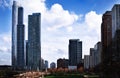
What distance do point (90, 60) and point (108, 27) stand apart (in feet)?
202

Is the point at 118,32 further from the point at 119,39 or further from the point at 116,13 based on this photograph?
the point at 116,13

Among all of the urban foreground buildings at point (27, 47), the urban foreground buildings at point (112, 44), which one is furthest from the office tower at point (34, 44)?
the urban foreground buildings at point (112, 44)

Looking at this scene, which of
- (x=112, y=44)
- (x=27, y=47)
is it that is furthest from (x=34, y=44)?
(x=112, y=44)

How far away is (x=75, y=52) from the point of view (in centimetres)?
18462

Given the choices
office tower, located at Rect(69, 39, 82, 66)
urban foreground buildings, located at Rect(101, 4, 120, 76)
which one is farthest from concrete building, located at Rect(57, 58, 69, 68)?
urban foreground buildings, located at Rect(101, 4, 120, 76)

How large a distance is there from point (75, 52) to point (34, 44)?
24.2 m

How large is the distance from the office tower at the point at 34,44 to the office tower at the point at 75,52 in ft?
61.7

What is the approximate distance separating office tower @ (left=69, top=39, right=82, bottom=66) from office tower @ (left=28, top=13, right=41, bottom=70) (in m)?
18.8

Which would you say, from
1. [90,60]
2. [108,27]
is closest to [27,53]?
[90,60]

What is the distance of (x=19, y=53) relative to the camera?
183 metres

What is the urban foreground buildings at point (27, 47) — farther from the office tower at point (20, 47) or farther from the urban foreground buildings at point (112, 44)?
the urban foreground buildings at point (112, 44)

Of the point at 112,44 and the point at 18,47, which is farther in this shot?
the point at 18,47

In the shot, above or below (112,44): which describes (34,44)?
above

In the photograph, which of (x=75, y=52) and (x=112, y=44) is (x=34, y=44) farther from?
(x=112, y=44)
